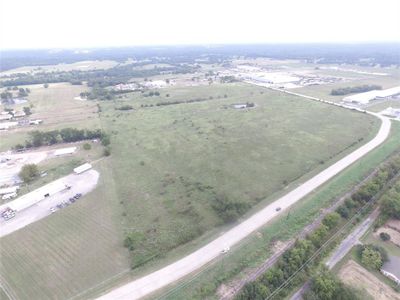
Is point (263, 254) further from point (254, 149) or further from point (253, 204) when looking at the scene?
point (254, 149)

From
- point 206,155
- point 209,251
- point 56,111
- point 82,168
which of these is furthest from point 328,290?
point 56,111

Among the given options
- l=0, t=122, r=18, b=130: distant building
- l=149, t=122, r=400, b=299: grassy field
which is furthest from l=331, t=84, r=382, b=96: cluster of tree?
l=0, t=122, r=18, b=130: distant building

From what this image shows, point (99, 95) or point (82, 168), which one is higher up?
point (82, 168)

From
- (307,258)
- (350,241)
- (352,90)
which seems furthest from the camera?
(352,90)

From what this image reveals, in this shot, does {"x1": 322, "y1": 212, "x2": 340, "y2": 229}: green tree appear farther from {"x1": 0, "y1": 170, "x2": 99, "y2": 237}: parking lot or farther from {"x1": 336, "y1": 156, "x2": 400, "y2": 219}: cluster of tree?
{"x1": 0, "y1": 170, "x2": 99, "y2": 237}: parking lot

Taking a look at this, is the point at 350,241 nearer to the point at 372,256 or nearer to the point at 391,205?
the point at 372,256

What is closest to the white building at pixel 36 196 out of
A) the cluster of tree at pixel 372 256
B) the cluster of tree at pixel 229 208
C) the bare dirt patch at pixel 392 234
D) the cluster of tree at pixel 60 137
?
the cluster of tree at pixel 60 137

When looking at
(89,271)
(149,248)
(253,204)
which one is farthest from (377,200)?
(89,271)
